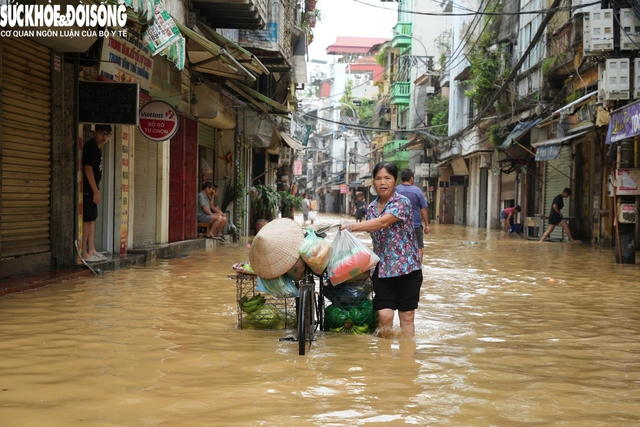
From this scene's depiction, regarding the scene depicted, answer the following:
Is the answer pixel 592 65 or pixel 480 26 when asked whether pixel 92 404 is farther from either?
pixel 480 26

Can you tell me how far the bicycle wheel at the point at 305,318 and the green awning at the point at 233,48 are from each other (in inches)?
349

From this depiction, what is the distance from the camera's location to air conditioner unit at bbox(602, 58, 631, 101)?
1328 centimetres

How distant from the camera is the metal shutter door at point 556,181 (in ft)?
78.3

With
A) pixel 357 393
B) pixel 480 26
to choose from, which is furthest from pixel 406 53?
pixel 357 393

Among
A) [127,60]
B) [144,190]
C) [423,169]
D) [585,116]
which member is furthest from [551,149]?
[423,169]

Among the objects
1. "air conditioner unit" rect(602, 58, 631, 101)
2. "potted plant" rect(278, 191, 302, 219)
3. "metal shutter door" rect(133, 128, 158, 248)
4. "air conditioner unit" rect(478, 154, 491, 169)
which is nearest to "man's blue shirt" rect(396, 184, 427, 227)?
"metal shutter door" rect(133, 128, 158, 248)

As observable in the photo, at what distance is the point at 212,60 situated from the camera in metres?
13.8

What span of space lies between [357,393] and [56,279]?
18.5 ft

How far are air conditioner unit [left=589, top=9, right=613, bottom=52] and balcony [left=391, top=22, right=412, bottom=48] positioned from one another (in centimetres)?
3917

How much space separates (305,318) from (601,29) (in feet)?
35.9

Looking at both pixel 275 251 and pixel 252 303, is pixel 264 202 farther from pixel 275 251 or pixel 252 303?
pixel 275 251

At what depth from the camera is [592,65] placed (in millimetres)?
18891

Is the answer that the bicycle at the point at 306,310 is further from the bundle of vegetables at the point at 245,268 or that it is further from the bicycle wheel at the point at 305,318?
the bundle of vegetables at the point at 245,268

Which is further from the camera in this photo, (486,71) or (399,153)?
(399,153)
